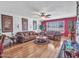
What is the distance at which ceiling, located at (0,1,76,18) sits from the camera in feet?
8.75

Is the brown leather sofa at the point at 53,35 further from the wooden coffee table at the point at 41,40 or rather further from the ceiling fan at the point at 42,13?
the ceiling fan at the point at 42,13

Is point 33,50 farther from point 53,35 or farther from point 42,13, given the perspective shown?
point 42,13

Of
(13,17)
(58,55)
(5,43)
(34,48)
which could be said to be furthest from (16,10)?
(58,55)

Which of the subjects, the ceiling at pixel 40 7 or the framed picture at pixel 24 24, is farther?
the framed picture at pixel 24 24

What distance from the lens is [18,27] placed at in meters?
2.86

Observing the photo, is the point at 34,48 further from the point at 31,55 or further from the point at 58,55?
the point at 58,55

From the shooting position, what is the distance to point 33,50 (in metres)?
2.79

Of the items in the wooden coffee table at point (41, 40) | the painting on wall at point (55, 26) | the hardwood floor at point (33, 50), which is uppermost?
the painting on wall at point (55, 26)

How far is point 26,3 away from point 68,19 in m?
1.10

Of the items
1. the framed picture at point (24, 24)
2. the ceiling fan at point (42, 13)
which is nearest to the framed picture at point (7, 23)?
the framed picture at point (24, 24)

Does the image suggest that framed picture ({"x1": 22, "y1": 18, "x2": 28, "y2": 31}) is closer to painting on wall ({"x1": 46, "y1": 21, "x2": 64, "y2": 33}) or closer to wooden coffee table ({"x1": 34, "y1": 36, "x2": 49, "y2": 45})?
wooden coffee table ({"x1": 34, "y1": 36, "x2": 49, "y2": 45})

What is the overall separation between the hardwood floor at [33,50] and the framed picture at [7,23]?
480mm

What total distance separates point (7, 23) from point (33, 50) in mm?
946

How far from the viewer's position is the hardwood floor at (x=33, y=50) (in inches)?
108
